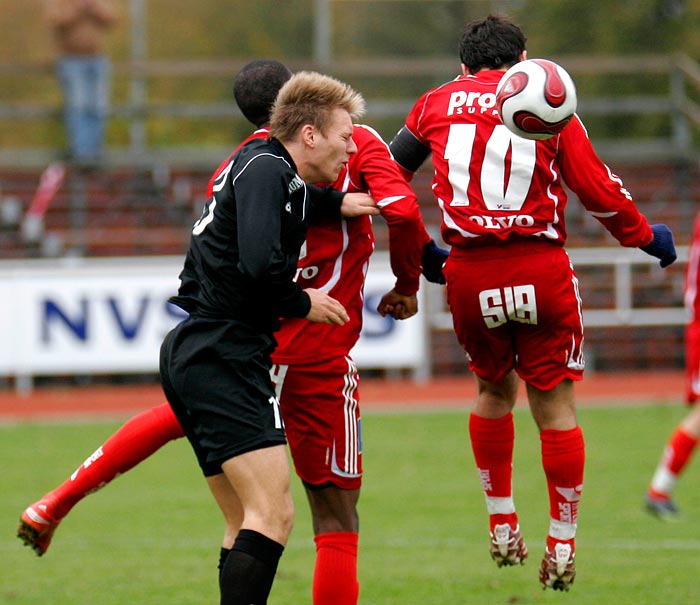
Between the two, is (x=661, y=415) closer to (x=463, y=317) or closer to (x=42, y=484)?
(x=42, y=484)

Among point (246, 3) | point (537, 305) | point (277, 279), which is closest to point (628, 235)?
point (537, 305)

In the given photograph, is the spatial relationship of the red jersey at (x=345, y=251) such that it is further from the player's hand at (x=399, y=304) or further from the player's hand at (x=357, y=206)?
the player's hand at (x=399, y=304)

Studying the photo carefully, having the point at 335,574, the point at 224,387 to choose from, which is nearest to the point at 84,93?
the point at 335,574

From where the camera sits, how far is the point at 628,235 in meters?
5.95

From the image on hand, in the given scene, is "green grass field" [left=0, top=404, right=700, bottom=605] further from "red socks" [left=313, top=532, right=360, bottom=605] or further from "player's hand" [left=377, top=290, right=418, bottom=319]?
"player's hand" [left=377, top=290, right=418, bottom=319]

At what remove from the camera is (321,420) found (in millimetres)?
5703

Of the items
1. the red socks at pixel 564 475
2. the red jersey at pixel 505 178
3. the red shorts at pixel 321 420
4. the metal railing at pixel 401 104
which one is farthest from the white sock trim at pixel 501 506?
the metal railing at pixel 401 104

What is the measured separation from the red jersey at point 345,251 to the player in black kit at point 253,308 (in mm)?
364

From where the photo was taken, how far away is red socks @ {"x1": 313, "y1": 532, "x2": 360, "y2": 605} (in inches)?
223

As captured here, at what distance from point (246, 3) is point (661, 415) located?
19.9 metres

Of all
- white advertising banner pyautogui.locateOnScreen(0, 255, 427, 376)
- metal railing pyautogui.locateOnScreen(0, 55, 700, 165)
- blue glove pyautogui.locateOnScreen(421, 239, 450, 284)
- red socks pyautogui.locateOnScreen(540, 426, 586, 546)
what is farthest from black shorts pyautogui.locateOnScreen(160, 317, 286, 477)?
metal railing pyautogui.locateOnScreen(0, 55, 700, 165)

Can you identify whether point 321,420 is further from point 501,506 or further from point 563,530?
point 563,530

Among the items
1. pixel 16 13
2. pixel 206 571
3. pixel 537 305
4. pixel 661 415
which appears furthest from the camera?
pixel 16 13

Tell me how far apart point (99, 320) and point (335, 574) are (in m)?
11.5
